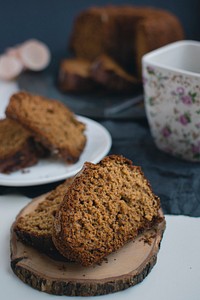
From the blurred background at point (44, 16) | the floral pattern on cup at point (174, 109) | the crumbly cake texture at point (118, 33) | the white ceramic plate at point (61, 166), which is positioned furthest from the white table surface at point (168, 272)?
the blurred background at point (44, 16)

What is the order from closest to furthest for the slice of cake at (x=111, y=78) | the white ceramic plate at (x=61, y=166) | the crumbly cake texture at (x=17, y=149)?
the white ceramic plate at (x=61, y=166) < the crumbly cake texture at (x=17, y=149) < the slice of cake at (x=111, y=78)

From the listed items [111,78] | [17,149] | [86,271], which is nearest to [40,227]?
[86,271]

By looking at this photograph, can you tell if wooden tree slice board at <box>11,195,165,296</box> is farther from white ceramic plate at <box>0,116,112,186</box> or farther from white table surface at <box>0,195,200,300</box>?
white ceramic plate at <box>0,116,112,186</box>

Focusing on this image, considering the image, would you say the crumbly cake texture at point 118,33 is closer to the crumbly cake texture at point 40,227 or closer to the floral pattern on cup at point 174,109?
the floral pattern on cup at point 174,109

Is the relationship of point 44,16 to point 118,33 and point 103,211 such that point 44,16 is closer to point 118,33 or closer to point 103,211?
point 118,33

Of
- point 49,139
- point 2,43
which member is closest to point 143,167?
point 49,139

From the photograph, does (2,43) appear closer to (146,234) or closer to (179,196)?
(179,196)
